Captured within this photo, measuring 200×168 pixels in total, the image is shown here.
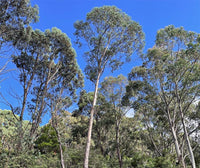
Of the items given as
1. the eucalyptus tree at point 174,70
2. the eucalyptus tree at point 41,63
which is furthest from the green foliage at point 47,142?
the eucalyptus tree at point 174,70

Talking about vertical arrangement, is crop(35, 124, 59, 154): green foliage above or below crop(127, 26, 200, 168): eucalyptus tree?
below

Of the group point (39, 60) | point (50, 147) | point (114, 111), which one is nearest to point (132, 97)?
point (114, 111)

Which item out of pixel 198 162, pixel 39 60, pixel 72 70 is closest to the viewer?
pixel 39 60

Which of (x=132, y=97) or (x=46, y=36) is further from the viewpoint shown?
(x=132, y=97)

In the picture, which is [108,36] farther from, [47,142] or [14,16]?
[47,142]

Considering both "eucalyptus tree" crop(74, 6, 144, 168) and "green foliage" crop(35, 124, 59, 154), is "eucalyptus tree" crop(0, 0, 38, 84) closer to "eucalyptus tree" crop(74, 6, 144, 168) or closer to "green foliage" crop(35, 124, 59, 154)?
"eucalyptus tree" crop(74, 6, 144, 168)

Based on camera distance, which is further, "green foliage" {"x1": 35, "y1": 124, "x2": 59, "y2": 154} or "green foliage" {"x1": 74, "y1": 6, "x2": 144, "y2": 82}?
"green foliage" {"x1": 35, "y1": 124, "x2": 59, "y2": 154}

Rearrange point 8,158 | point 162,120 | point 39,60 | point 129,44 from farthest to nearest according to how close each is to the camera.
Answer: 1. point 162,120
2. point 39,60
3. point 129,44
4. point 8,158

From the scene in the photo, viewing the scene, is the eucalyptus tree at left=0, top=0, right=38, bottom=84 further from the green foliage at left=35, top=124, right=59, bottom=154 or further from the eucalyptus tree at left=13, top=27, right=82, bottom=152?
the green foliage at left=35, top=124, right=59, bottom=154

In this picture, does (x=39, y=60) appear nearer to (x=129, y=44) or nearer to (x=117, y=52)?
(x=117, y=52)

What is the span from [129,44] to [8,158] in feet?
24.8

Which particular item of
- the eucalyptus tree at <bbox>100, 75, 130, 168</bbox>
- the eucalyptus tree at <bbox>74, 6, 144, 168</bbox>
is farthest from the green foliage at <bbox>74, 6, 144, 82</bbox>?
the eucalyptus tree at <bbox>100, 75, 130, 168</bbox>

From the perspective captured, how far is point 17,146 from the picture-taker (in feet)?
23.0

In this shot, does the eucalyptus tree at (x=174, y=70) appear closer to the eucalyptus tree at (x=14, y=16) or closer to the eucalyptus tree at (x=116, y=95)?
the eucalyptus tree at (x=116, y=95)
